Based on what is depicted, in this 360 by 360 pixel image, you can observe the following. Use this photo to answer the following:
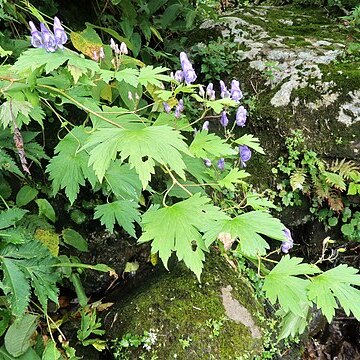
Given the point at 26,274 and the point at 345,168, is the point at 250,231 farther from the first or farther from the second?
the point at 345,168

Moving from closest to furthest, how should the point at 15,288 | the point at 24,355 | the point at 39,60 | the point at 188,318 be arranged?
the point at 39,60, the point at 15,288, the point at 24,355, the point at 188,318

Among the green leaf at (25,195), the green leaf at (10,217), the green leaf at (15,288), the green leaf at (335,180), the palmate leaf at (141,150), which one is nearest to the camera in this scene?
the palmate leaf at (141,150)

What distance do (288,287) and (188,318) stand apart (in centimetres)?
100

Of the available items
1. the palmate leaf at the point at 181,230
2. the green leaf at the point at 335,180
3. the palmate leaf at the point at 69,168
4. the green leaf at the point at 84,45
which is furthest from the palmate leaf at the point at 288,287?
the green leaf at the point at 335,180

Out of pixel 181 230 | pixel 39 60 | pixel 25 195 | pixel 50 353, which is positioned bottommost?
pixel 50 353

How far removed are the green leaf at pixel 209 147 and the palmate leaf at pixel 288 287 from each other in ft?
1.40

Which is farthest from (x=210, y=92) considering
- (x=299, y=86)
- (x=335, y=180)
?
(x=299, y=86)

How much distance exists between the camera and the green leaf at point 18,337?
4.61 feet

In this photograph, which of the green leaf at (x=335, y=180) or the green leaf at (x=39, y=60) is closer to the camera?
the green leaf at (x=39, y=60)

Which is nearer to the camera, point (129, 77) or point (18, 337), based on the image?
point (129, 77)

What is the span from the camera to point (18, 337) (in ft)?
4.66

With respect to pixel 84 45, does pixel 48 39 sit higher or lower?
higher

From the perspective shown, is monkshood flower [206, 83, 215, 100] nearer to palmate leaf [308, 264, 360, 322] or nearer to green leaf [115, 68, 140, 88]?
green leaf [115, 68, 140, 88]

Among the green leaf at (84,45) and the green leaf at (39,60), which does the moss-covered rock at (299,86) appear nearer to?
the green leaf at (84,45)
